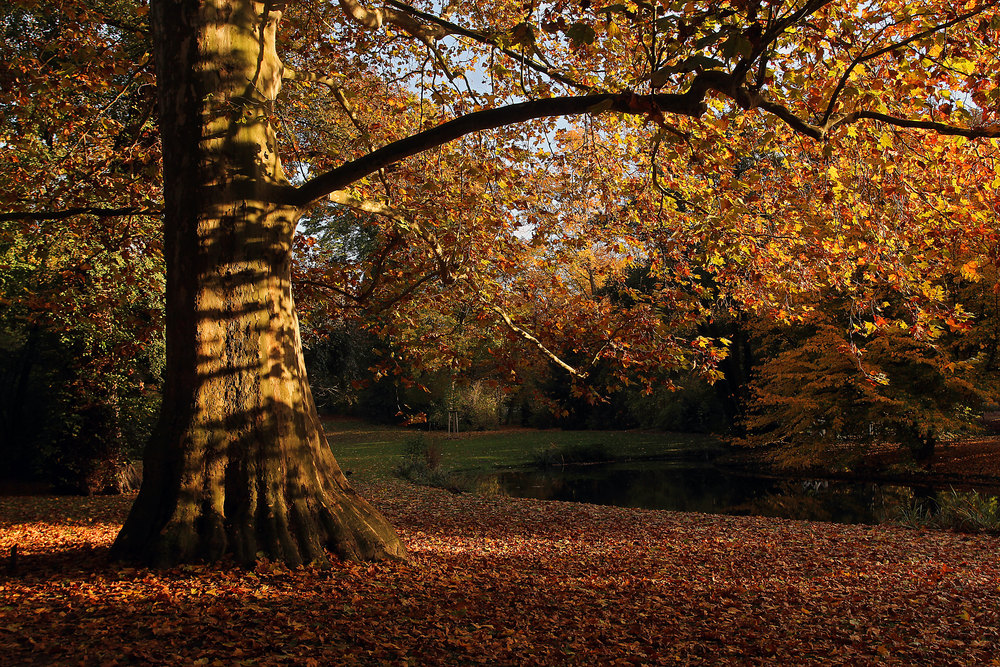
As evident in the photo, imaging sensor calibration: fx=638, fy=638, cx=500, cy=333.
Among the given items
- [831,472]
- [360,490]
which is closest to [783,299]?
[360,490]

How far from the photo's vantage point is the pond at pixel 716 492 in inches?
564

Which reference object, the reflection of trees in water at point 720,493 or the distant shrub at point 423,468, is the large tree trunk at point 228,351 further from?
the reflection of trees in water at point 720,493

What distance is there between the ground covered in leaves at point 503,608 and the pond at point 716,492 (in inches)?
293

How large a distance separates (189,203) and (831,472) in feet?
64.8

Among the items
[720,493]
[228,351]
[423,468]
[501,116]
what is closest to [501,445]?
[423,468]

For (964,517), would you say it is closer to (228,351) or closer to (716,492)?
(716,492)

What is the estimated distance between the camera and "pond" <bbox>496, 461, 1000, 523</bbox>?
14.3m

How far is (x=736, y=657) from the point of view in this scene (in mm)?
3807

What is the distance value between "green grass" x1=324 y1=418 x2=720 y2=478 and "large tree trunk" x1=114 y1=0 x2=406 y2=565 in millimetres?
15026

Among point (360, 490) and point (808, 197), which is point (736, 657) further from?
point (360, 490)

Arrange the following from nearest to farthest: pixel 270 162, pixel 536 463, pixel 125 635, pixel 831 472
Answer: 1. pixel 125 635
2. pixel 270 162
3. pixel 831 472
4. pixel 536 463

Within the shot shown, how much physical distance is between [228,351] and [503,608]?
9.04ft

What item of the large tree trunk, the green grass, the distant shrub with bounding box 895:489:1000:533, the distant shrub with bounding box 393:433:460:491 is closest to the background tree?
the large tree trunk

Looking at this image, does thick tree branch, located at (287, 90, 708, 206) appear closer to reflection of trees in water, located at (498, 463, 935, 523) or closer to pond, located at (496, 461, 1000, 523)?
pond, located at (496, 461, 1000, 523)
